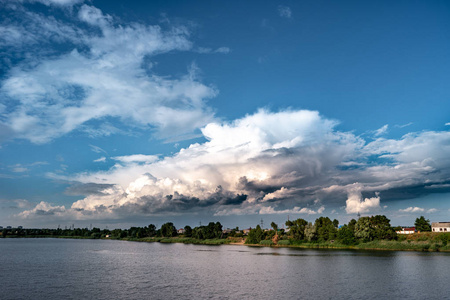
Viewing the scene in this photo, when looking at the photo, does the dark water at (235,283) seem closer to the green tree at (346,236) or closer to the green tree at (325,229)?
the green tree at (346,236)

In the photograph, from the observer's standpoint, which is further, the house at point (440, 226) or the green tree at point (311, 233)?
the house at point (440, 226)

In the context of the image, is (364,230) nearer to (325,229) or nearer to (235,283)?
(325,229)

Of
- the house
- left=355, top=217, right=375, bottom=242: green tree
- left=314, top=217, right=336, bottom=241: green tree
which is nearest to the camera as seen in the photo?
left=355, top=217, right=375, bottom=242: green tree

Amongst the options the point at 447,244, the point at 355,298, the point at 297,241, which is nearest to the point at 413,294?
the point at 355,298

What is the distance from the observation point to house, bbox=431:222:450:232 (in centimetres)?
18625

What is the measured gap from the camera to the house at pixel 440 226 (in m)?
186

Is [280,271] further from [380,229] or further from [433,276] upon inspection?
[380,229]

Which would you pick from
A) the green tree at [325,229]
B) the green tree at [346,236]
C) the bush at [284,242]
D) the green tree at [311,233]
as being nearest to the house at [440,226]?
the green tree at [325,229]

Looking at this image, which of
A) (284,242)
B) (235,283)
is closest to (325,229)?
(284,242)

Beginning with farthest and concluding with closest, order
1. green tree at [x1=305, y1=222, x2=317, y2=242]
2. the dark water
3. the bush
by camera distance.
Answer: the bush, green tree at [x1=305, y1=222, x2=317, y2=242], the dark water

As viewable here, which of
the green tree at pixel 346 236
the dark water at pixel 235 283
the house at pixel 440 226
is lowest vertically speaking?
the dark water at pixel 235 283

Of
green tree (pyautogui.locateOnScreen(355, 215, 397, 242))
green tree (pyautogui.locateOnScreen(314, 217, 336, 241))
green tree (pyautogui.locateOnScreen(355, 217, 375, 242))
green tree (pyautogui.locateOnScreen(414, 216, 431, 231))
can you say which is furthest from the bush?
green tree (pyautogui.locateOnScreen(414, 216, 431, 231))

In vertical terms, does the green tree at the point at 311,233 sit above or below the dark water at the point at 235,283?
above

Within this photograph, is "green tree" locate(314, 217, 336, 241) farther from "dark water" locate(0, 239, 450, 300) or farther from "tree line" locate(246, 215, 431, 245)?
"dark water" locate(0, 239, 450, 300)
